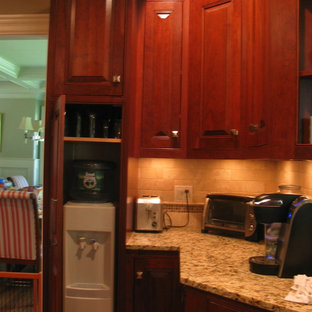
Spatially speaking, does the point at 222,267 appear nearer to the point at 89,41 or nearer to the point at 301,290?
the point at 301,290

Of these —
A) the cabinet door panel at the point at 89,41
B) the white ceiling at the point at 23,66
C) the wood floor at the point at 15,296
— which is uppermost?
the white ceiling at the point at 23,66

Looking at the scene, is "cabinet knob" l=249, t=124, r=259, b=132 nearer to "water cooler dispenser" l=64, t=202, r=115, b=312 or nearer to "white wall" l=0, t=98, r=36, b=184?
"water cooler dispenser" l=64, t=202, r=115, b=312

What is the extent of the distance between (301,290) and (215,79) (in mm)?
1263

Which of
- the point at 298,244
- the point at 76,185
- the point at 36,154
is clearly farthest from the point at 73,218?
the point at 36,154

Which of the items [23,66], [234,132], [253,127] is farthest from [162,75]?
[23,66]

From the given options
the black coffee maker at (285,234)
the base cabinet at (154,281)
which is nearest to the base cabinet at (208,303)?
the black coffee maker at (285,234)

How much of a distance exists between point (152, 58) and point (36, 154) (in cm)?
536

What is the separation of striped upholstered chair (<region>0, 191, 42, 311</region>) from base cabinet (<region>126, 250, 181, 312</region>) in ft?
2.76

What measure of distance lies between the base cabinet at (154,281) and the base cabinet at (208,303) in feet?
1.77

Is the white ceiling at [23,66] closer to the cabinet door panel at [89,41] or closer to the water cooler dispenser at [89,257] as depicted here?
the cabinet door panel at [89,41]

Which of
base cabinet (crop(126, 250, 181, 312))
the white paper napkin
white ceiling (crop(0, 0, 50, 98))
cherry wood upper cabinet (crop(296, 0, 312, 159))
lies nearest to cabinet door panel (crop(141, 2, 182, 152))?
base cabinet (crop(126, 250, 181, 312))

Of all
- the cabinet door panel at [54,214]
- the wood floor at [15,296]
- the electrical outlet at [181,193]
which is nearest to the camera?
the cabinet door panel at [54,214]

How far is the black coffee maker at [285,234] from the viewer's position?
131 centimetres

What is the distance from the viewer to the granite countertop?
45.8 inches
